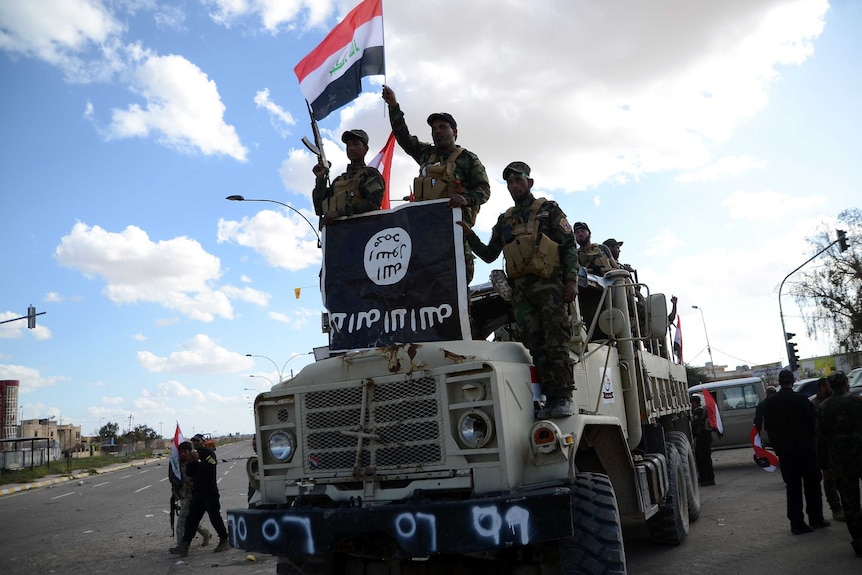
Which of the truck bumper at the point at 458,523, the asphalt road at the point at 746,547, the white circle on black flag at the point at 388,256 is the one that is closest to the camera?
the truck bumper at the point at 458,523

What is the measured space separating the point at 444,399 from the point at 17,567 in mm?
7745

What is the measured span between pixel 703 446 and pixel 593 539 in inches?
405

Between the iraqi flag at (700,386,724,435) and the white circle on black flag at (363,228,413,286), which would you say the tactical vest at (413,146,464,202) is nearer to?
the white circle on black flag at (363,228,413,286)

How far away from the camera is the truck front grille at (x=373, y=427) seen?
13.5 feet

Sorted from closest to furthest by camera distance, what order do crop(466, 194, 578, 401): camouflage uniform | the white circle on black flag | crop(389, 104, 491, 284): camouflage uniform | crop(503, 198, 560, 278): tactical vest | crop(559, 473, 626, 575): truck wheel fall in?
crop(559, 473, 626, 575): truck wheel, crop(466, 194, 578, 401): camouflage uniform, crop(503, 198, 560, 278): tactical vest, the white circle on black flag, crop(389, 104, 491, 284): camouflage uniform

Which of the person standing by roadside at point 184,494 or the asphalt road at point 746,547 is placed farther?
the person standing by roadside at point 184,494

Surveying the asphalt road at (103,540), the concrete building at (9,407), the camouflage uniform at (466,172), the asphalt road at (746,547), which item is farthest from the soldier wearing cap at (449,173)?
the concrete building at (9,407)

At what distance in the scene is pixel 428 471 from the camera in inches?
161

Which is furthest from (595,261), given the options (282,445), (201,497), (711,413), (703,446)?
(703,446)

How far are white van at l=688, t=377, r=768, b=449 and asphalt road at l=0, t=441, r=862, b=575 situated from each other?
1.98 ft

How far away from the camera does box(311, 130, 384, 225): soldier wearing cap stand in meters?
5.56

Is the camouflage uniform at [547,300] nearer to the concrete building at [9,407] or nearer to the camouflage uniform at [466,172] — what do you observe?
the camouflage uniform at [466,172]

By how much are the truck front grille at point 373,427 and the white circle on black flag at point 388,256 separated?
1.07 m

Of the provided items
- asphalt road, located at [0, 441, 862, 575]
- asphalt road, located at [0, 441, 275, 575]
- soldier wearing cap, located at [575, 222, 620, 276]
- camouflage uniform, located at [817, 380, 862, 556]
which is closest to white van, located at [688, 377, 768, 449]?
asphalt road, located at [0, 441, 862, 575]
